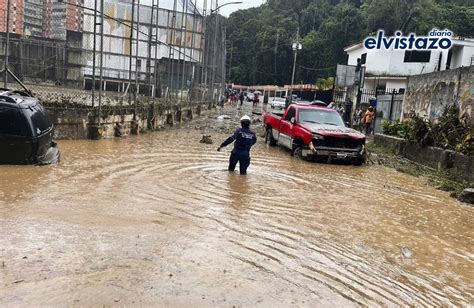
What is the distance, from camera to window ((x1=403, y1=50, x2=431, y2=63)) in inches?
1661

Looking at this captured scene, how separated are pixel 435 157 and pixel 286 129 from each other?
4.36m

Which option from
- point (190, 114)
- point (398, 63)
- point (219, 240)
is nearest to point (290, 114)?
point (219, 240)

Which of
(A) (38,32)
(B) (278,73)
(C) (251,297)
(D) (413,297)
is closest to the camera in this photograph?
(C) (251,297)

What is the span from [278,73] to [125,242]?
8155 cm

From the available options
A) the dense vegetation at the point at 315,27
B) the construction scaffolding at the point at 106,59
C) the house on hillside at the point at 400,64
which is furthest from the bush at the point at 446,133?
the dense vegetation at the point at 315,27

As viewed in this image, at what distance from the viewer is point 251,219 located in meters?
6.29

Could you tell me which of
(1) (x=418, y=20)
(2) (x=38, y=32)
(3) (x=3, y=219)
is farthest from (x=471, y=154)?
(1) (x=418, y=20)

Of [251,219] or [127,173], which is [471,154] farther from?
[127,173]

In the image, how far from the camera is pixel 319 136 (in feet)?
40.8

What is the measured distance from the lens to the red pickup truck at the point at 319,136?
12.4m

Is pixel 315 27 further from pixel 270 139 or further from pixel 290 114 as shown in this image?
pixel 290 114

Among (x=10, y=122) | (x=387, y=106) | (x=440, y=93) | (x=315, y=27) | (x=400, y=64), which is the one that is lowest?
(x=10, y=122)

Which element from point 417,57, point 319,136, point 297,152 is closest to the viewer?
point 319,136

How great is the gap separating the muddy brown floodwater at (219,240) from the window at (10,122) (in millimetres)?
681
